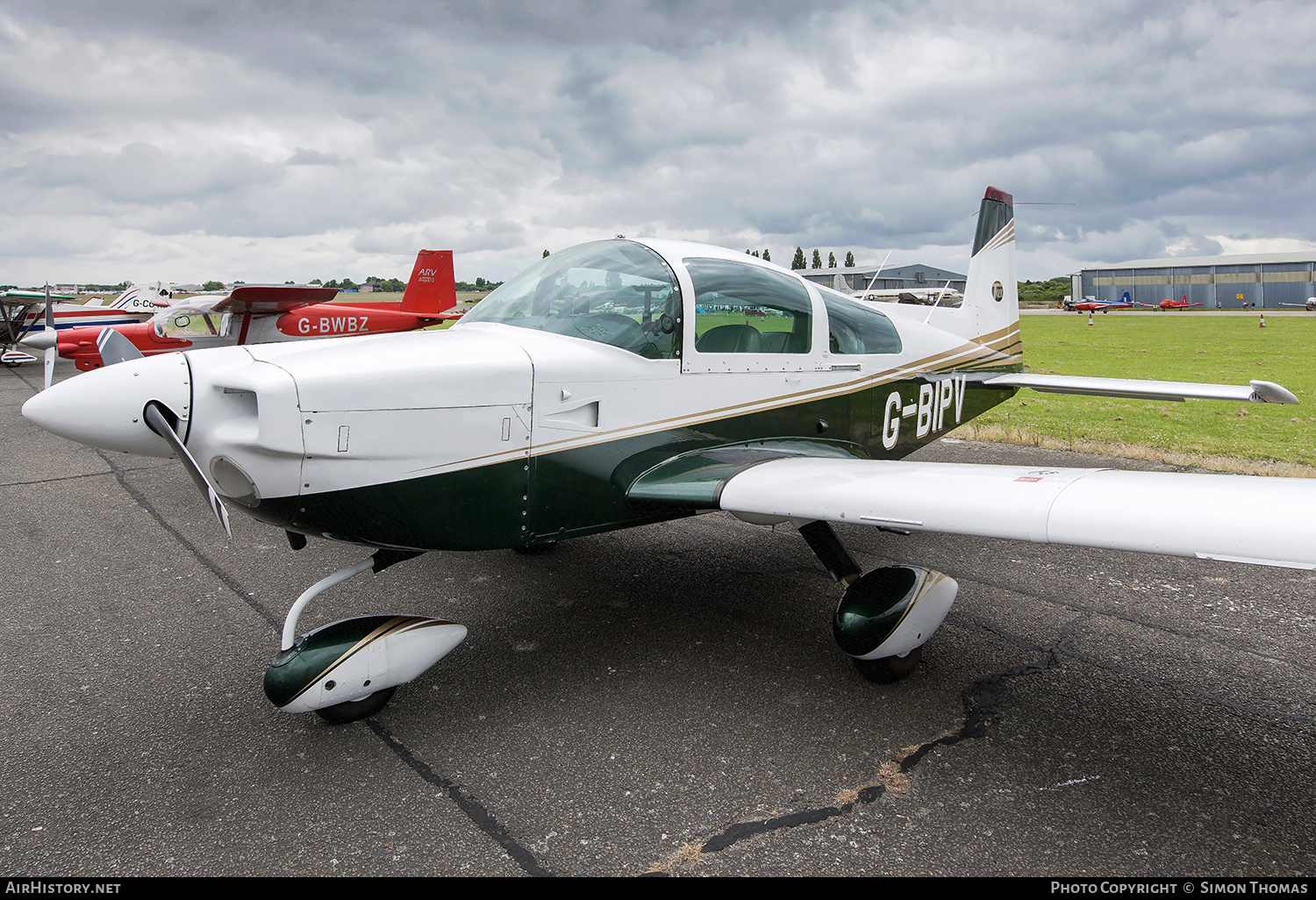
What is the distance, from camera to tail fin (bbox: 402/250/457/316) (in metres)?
19.9

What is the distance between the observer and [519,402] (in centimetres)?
314

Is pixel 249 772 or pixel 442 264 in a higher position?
pixel 442 264

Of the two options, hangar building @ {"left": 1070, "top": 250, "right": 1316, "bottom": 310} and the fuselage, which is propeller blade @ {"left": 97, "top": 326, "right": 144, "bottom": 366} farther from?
hangar building @ {"left": 1070, "top": 250, "right": 1316, "bottom": 310}

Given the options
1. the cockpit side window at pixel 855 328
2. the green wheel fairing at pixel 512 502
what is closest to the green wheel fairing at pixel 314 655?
the green wheel fairing at pixel 512 502

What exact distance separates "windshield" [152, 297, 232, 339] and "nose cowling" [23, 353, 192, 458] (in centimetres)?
1259

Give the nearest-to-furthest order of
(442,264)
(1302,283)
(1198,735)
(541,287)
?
(1198,735) < (541,287) < (442,264) < (1302,283)

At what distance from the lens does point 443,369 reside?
2.97 metres

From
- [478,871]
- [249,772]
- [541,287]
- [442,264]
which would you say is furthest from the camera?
[442,264]

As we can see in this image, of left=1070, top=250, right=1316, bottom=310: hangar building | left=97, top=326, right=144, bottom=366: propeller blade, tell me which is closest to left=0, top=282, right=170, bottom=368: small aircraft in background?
left=97, top=326, right=144, bottom=366: propeller blade

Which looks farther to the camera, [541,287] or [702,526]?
[702,526]

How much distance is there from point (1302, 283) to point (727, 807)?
10437cm

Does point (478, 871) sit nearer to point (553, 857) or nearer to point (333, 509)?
point (553, 857)

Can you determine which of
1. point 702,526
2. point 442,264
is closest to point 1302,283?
point 442,264

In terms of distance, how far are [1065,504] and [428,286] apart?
19625 mm
